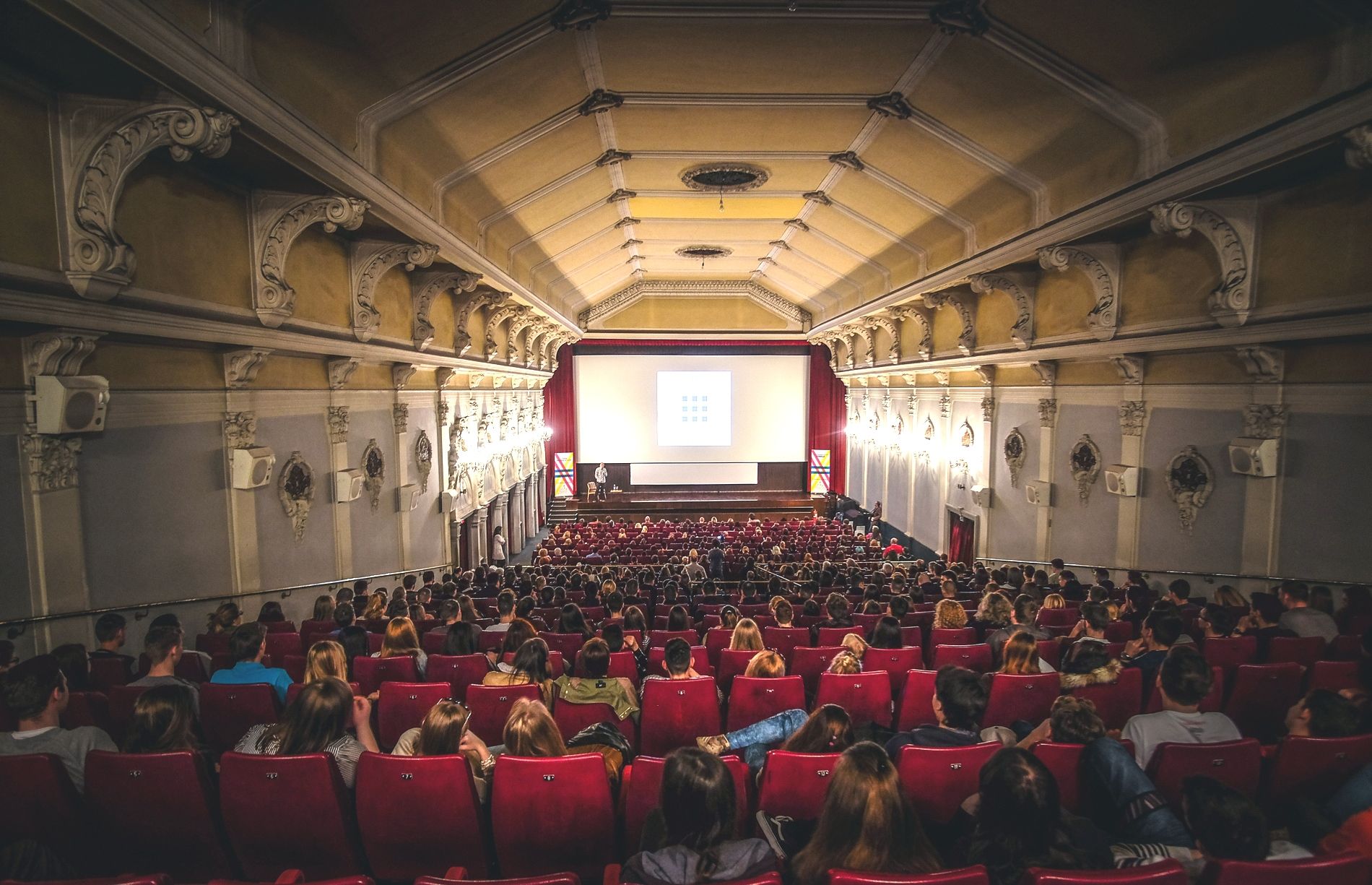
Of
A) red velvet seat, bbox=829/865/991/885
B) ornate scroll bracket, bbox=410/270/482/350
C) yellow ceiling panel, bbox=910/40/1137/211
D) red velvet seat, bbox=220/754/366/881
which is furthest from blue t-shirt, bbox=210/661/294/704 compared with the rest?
yellow ceiling panel, bbox=910/40/1137/211

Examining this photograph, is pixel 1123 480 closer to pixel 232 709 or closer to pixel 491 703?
pixel 491 703

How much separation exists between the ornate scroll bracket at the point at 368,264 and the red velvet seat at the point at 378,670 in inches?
201

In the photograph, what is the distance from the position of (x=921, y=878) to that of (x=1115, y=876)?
0.58 meters

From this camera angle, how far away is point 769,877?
198 cm

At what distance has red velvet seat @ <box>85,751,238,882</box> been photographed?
8.69 ft

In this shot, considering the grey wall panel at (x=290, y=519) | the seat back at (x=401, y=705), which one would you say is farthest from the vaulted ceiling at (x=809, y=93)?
the seat back at (x=401, y=705)

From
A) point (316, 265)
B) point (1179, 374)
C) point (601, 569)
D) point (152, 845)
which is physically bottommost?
point (601, 569)

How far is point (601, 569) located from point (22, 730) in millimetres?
Result: 9731

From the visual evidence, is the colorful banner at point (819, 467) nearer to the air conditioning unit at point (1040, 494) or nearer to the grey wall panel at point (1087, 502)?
the air conditioning unit at point (1040, 494)

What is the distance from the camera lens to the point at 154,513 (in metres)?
5.82

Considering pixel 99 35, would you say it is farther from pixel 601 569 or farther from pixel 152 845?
pixel 601 569

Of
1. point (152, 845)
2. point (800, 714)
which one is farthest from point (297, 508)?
point (800, 714)

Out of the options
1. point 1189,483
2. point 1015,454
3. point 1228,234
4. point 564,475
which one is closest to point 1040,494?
point 1015,454

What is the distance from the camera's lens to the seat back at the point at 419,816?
2715 mm
